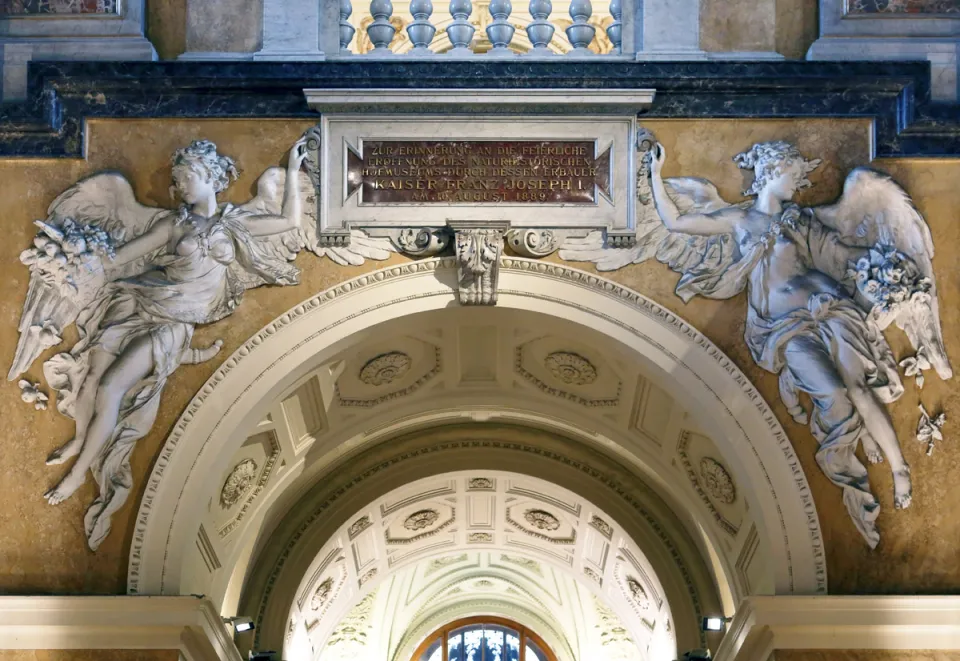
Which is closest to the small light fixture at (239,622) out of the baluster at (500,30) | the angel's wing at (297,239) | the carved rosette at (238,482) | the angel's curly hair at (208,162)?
the carved rosette at (238,482)

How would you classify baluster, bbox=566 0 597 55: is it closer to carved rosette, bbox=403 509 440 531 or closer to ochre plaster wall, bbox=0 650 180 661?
ochre plaster wall, bbox=0 650 180 661

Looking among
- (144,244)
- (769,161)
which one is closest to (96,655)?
(144,244)

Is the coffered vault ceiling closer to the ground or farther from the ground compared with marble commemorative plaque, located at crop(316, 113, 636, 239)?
closer to the ground

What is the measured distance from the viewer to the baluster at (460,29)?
44.8ft

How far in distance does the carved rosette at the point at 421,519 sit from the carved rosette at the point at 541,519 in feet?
2.93

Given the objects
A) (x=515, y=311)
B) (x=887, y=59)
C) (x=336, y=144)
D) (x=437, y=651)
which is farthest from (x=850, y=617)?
(x=437, y=651)

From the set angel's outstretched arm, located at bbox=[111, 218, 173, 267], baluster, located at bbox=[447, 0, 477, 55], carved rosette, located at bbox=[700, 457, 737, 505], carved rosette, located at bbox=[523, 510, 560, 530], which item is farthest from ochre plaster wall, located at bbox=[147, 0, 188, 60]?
carved rosette, located at bbox=[523, 510, 560, 530]

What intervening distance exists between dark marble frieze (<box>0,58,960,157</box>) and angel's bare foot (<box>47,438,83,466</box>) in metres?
2.10

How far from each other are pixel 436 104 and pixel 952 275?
151 inches

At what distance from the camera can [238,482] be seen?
14.4 m

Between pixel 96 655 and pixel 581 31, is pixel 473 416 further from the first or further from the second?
pixel 96 655

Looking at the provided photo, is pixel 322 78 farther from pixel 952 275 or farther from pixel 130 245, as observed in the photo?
pixel 952 275

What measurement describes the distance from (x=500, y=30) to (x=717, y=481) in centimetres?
381

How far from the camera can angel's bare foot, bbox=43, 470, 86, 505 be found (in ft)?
42.5
